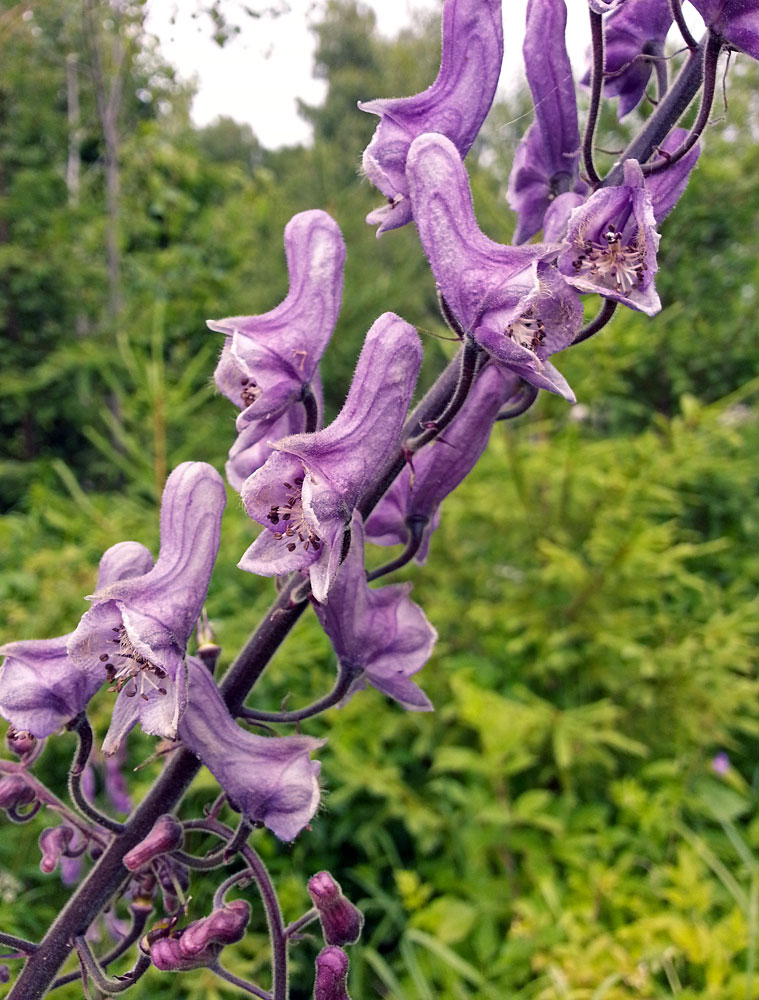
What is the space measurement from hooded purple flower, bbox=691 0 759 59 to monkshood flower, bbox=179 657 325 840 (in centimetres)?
70

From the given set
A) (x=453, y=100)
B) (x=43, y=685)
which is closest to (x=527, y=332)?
(x=453, y=100)

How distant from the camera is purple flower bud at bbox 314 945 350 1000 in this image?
69cm

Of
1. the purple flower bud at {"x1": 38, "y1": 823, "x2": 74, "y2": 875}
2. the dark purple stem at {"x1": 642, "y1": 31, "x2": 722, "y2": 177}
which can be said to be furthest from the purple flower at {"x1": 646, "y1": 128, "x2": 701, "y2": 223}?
the purple flower bud at {"x1": 38, "y1": 823, "x2": 74, "y2": 875}

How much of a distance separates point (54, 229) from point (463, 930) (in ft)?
17.2

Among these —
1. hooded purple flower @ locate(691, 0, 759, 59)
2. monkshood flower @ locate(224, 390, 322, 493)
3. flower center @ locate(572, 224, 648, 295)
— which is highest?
hooded purple flower @ locate(691, 0, 759, 59)

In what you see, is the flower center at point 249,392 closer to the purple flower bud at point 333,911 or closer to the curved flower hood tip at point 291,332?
the curved flower hood tip at point 291,332

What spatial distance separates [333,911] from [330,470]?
0.39 m

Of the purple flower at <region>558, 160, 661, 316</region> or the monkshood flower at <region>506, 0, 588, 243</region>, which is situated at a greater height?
the monkshood flower at <region>506, 0, 588, 243</region>

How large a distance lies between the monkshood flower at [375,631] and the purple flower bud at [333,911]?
178 mm

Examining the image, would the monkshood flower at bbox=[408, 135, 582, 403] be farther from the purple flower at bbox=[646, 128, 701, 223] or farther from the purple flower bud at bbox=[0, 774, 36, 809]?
the purple flower bud at bbox=[0, 774, 36, 809]

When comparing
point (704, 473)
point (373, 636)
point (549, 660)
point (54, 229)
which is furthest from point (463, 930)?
point (54, 229)

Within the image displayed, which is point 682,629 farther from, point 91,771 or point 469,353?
point 469,353

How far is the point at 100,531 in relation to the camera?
282 centimetres

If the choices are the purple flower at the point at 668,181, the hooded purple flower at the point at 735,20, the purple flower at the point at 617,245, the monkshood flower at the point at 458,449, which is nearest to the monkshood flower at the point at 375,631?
the monkshood flower at the point at 458,449
